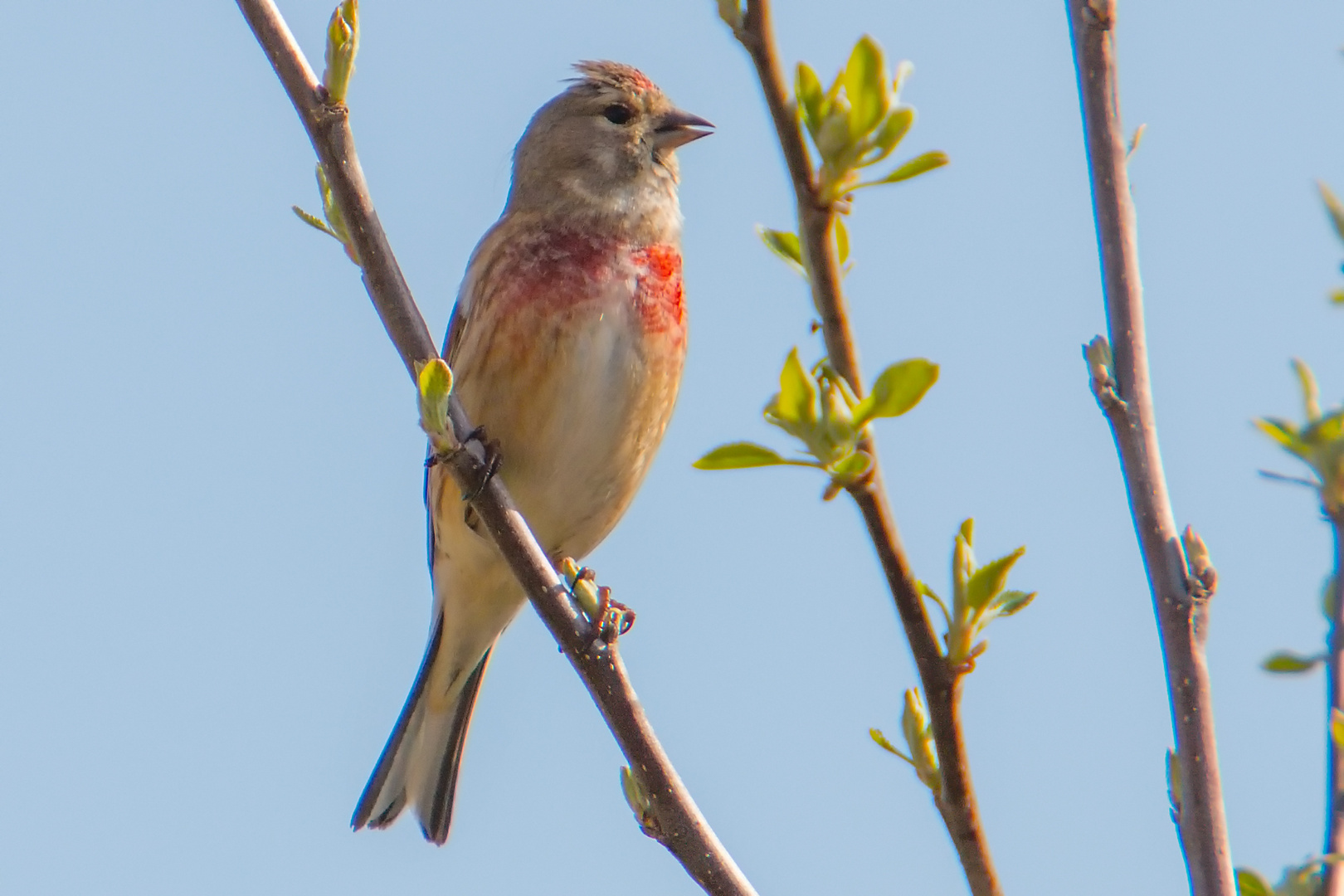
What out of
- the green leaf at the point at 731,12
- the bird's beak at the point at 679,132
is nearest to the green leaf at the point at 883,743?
the green leaf at the point at 731,12

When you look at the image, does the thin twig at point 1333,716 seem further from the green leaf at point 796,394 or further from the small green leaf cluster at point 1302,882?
the green leaf at point 796,394

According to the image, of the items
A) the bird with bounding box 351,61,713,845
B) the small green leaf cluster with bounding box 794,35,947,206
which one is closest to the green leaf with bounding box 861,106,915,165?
the small green leaf cluster with bounding box 794,35,947,206

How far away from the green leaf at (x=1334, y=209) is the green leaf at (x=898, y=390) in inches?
19.8

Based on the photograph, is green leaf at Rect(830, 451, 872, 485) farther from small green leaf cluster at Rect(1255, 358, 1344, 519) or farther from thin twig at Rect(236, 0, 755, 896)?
thin twig at Rect(236, 0, 755, 896)

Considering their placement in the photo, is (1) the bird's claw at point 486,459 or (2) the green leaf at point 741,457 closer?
(2) the green leaf at point 741,457

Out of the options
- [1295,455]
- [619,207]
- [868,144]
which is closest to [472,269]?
[619,207]

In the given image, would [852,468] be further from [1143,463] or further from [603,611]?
[603,611]

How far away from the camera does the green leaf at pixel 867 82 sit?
1.98 meters

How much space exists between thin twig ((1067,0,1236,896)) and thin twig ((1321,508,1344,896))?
159 millimetres

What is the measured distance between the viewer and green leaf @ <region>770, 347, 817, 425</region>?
1975mm

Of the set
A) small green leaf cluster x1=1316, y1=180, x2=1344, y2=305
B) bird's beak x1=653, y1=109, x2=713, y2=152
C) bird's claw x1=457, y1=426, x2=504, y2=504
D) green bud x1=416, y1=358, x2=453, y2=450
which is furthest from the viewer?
bird's beak x1=653, y1=109, x2=713, y2=152

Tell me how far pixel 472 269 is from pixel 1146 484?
3771 mm

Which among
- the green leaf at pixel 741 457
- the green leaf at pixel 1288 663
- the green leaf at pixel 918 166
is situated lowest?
the green leaf at pixel 1288 663

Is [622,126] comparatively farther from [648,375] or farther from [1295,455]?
[1295,455]
